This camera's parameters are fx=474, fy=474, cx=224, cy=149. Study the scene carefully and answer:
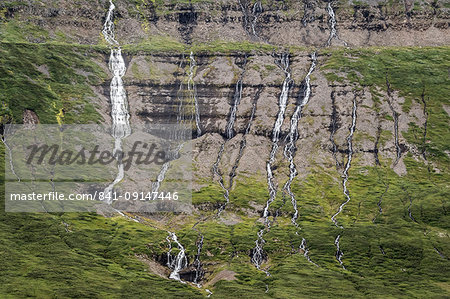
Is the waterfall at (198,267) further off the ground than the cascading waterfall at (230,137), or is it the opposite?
the cascading waterfall at (230,137)

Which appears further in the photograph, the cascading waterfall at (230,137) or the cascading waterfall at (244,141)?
the cascading waterfall at (244,141)

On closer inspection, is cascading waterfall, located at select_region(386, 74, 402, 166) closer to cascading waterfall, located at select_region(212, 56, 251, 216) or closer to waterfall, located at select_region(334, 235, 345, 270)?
waterfall, located at select_region(334, 235, 345, 270)

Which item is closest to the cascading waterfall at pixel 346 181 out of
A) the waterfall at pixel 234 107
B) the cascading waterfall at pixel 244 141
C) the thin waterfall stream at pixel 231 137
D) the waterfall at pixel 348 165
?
the waterfall at pixel 348 165

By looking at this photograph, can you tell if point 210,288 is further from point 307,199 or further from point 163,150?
point 163,150

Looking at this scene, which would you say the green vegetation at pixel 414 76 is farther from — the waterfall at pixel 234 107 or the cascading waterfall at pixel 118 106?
the cascading waterfall at pixel 118 106

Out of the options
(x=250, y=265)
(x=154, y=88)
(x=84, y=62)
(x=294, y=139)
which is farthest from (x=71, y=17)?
(x=250, y=265)

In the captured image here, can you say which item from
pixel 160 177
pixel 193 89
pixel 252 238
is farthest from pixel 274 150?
pixel 252 238
